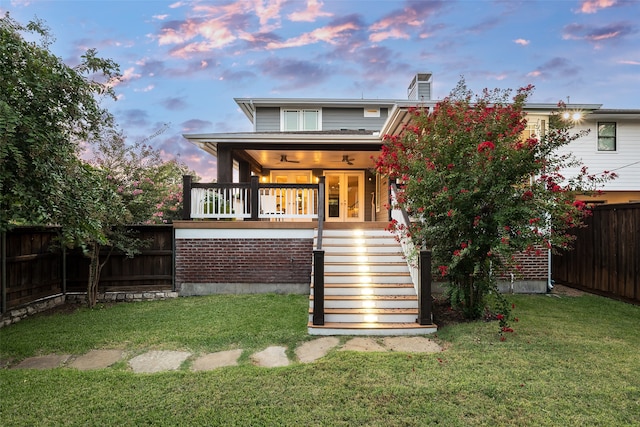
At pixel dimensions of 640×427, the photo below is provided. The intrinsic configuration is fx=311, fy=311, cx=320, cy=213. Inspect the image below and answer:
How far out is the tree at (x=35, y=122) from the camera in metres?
2.80

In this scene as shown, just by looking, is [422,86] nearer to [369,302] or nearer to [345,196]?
[345,196]

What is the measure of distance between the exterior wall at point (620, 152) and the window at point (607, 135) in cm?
13

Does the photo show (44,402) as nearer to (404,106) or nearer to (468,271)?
(468,271)

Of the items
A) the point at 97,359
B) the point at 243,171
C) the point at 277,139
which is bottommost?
the point at 97,359

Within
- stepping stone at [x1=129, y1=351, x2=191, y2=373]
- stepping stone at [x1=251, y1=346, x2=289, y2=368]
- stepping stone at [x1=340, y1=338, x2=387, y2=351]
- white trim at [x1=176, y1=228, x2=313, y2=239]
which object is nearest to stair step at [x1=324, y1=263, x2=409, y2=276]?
stepping stone at [x1=340, y1=338, x2=387, y2=351]

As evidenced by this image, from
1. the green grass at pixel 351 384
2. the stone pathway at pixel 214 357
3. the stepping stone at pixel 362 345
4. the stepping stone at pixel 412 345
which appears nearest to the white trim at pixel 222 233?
the green grass at pixel 351 384

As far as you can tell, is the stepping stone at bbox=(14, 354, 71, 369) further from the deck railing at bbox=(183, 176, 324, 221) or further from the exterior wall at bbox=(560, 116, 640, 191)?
the exterior wall at bbox=(560, 116, 640, 191)

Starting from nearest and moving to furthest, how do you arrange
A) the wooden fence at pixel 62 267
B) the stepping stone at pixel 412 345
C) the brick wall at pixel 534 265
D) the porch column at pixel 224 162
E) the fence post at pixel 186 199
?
the stepping stone at pixel 412 345
the wooden fence at pixel 62 267
the fence post at pixel 186 199
the brick wall at pixel 534 265
the porch column at pixel 224 162

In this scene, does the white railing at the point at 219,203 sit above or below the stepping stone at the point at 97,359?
above

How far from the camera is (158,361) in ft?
11.7

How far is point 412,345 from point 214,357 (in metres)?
2.47

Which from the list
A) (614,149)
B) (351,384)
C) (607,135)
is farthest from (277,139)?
(614,149)

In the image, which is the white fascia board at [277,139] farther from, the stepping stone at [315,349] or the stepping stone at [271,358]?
the stepping stone at [271,358]

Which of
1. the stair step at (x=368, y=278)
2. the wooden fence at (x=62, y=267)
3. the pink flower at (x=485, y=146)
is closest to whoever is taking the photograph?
the pink flower at (x=485, y=146)
